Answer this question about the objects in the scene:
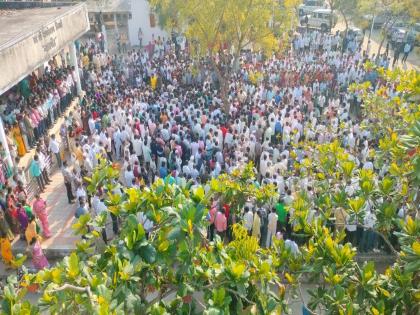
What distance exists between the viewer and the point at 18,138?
34.9 ft

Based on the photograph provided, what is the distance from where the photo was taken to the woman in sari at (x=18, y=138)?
34.5ft

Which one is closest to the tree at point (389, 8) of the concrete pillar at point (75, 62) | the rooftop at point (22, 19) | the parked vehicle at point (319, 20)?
the parked vehicle at point (319, 20)

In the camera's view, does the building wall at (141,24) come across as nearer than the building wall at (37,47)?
No

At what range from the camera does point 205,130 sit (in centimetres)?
1102

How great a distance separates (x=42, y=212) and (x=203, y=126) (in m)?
4.61

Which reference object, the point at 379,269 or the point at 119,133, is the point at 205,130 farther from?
the point at 379,269

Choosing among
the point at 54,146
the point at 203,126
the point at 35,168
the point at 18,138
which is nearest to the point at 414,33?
the point at 203,126

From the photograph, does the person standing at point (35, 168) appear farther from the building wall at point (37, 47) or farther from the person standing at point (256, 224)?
the person standing at point (256, 224)

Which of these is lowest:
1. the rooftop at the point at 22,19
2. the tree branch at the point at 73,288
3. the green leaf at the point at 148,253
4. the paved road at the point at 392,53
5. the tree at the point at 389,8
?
the paved road at the point at 392,53

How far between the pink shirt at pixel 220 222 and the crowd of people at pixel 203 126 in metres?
0.02

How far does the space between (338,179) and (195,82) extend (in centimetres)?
1090

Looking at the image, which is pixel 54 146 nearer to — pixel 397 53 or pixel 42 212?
pixel 42 212

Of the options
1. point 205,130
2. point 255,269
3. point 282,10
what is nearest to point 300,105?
point 282,10

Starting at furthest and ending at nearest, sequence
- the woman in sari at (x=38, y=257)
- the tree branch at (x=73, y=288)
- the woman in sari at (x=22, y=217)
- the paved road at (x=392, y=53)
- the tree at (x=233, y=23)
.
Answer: the paved road at (x=392, y=53) → the tree at (x=233, y=23) → the woman in sari at (x=22, y=217) → the woman in sari at (x=38, y=257) → the tree branch at (x=73, y=288)
